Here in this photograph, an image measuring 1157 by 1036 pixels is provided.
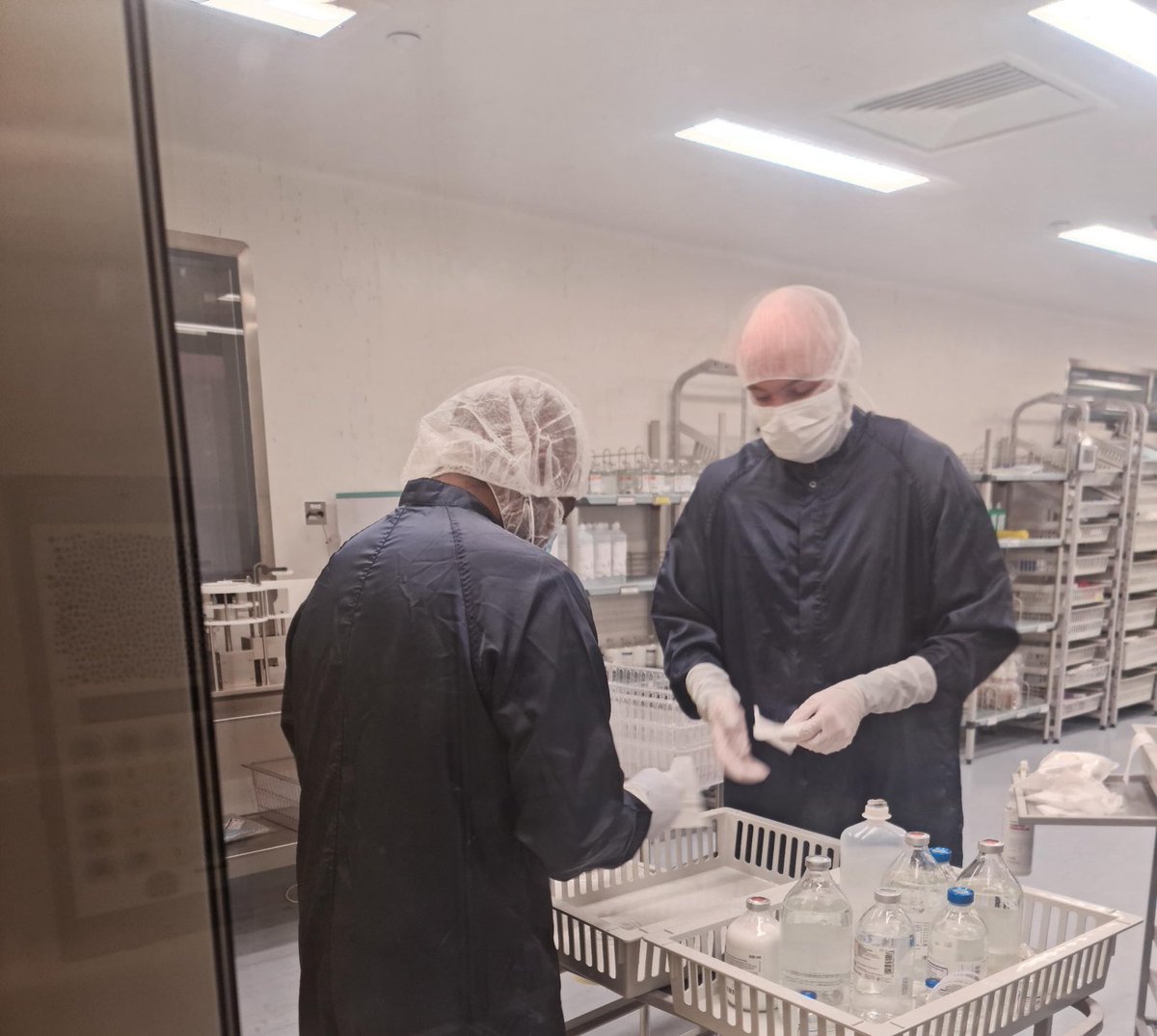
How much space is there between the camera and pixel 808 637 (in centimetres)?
150

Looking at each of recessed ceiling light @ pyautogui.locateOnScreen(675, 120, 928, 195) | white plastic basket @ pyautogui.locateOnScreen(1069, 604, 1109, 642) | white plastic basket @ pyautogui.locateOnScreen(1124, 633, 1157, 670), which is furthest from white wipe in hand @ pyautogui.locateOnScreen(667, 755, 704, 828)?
white plastic basket @ pyautogui.locateOnScreen(1124, 633, 1157, 670)

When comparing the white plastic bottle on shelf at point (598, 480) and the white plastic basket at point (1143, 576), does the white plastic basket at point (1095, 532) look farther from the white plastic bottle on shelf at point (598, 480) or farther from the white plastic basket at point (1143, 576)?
the white plastic bottle on shelf at point (598, 480)

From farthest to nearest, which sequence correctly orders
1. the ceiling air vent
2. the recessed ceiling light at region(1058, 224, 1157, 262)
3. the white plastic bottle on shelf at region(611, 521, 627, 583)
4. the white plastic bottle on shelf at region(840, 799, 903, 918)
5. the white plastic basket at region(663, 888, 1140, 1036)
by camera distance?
the white plastic bottle on shelf at region(611, 521, 627, 583)
the recessed ceiling light at region(1058, 224, 1157, 262)
the ceiling air vent
the white plastic bottle on shelf at region(840, 799, 903, 918)
the white plastic basket at region(663, 888, 1140, 1036)

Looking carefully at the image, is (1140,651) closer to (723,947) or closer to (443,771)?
(723,947)

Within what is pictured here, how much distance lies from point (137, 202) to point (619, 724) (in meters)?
1.97

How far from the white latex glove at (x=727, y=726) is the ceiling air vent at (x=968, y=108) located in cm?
165

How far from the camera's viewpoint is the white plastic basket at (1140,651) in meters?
4.84

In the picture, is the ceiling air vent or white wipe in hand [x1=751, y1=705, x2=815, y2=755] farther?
the ceiling air vent

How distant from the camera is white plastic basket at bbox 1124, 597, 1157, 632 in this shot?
16.2 ft

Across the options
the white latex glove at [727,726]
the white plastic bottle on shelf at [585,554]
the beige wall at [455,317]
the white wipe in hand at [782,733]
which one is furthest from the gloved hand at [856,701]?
the white plastic bottle on shelf at [585,554]

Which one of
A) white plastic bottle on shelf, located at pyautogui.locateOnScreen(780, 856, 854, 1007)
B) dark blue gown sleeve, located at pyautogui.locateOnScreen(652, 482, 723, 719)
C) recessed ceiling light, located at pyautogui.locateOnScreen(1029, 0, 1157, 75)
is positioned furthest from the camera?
recessed ceiling light, located at pyautogui.locateOnScreen(1029, 0, 1157, 75)

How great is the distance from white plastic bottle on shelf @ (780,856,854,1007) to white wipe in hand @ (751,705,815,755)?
1.06 ft

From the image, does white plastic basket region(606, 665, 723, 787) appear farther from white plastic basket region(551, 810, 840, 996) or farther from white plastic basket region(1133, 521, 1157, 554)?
white plastic basket region(1133, 521, 1157, 554)

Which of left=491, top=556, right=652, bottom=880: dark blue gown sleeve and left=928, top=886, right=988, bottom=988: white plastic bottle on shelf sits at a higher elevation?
left=491, top=556, right=652, bottom=880: dark blue gown sleeve
